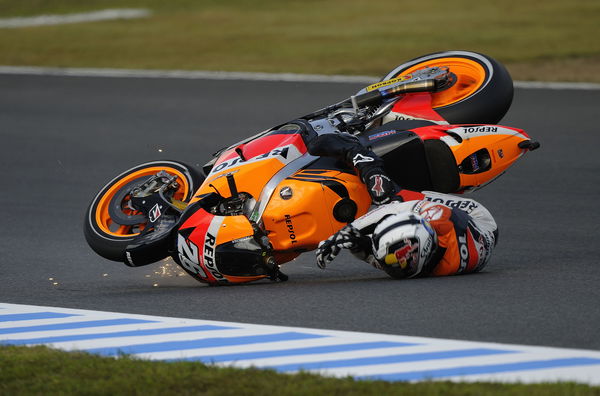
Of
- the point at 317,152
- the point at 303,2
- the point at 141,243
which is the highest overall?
the point at 317,152

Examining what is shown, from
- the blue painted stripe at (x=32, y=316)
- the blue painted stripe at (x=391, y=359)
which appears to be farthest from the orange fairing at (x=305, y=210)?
the blue painted stripe at (x=391, y=359)

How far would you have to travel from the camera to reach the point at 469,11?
2375 centimetres

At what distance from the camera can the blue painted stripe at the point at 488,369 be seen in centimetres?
500

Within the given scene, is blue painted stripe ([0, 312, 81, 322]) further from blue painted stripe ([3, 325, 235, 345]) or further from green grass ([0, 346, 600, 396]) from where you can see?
green grass ([0, 346, 600, 396])

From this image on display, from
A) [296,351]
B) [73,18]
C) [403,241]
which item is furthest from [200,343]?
[73,18]

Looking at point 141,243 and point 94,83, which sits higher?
point 141,243

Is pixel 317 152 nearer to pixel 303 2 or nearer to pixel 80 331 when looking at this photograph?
pixel 80 331

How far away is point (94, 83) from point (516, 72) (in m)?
6.51

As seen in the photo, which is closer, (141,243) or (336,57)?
(141,243)

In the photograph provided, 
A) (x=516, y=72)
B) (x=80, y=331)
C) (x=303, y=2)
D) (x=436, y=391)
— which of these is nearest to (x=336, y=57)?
(x=516, y=72)

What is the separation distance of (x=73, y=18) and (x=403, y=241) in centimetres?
2023

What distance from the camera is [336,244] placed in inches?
263

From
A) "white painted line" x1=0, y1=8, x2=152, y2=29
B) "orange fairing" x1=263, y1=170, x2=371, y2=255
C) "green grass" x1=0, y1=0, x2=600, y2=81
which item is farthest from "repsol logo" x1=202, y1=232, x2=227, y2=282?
"white painted line" x1=0, y1=8, x2=152, y2=29

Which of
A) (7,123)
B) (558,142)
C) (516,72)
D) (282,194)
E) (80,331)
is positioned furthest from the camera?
(516,72)
